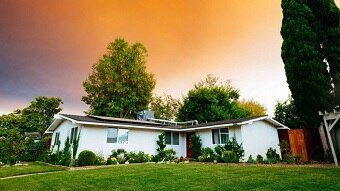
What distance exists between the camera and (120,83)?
34.2m

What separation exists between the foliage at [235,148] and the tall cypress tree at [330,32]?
23.6ft

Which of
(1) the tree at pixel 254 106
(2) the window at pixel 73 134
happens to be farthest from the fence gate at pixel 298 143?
(1) the tree at pixel 254 106

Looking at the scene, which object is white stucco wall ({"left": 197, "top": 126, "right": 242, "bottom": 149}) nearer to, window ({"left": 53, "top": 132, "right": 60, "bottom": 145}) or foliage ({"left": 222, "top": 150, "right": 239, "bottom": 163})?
foliage ({"left": 222, "top": 150, "right": 239, "bottom": 163})

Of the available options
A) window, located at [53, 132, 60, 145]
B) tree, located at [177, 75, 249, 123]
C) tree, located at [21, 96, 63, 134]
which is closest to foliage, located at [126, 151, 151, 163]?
window, located at [53, 132, 60, 145]

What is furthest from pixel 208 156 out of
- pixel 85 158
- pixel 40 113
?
pixel 40 113

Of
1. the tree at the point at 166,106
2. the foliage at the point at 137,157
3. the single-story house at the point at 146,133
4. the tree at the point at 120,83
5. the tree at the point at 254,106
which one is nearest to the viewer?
the single-story house at the point at 146,133

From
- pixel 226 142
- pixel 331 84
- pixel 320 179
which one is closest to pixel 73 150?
pixel 226 142

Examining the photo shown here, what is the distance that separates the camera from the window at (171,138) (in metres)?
21.7

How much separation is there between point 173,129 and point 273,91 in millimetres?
16930

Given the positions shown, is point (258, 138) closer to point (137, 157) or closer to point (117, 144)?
point (137, 157)

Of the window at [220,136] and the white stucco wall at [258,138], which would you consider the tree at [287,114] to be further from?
the window at [220,136]

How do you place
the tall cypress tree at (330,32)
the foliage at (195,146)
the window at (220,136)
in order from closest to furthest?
1. the tall cypress tree at (330,32)
2. the window at (220,136)
3. the foliage at (195,146)

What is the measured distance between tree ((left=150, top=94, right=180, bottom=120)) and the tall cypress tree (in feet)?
102

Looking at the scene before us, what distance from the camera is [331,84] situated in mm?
14461
